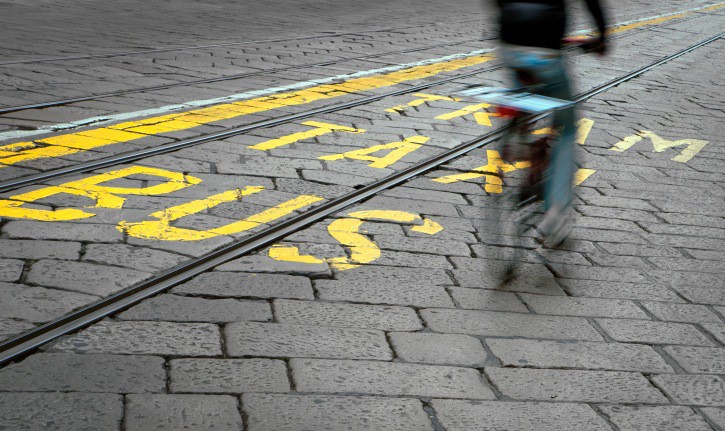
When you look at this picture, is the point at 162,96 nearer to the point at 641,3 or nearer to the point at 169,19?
the point at 169,19

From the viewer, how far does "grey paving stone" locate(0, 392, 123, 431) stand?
2338 millimetres

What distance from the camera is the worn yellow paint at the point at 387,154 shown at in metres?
5.49

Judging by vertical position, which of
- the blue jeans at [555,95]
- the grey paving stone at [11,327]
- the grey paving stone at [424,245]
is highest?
the blue jeans at [555,95]

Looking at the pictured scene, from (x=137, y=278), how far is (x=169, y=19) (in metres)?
9.98

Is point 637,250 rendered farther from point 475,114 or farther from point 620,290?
point 475,114

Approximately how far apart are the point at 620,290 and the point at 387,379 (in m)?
1.37

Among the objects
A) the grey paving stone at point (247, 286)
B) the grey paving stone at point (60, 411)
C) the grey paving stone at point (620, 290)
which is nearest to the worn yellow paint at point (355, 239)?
the grey paving stone at point (247, 286)

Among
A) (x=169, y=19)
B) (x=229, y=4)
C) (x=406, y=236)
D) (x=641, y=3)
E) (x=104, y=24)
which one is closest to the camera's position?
(x=406, y=236)

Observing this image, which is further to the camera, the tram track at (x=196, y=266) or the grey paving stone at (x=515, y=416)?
the tram track at (x=196, y=266)

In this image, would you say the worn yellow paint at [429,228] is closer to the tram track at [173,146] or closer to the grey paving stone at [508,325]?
A: the grey paving stone at [508,325]

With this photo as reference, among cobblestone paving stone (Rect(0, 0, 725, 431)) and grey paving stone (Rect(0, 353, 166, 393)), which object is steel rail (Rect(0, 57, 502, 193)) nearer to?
cobblestone paving stone (Rect(0, 0, 725, 431))

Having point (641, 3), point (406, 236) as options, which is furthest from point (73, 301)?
point (641, 3)

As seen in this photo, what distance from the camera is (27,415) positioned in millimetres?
2373

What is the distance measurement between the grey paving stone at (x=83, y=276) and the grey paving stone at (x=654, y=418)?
5.51ft
